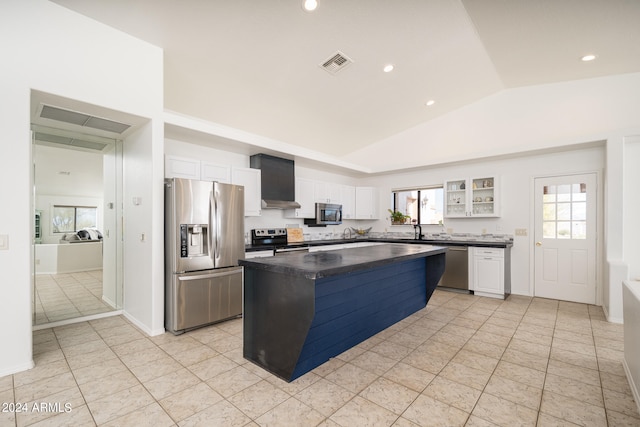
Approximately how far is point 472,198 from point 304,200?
3124 mm

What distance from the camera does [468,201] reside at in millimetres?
5531

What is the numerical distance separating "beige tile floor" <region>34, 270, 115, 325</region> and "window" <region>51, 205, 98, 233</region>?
0.90 meters

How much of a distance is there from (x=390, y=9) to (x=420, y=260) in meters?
2.98

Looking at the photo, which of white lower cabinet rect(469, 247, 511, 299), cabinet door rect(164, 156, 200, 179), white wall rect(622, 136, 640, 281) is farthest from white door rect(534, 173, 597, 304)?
cabinet door rect(164, 156, 200, 179)

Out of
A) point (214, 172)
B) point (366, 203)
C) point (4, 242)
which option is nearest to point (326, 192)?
point (366, 203)

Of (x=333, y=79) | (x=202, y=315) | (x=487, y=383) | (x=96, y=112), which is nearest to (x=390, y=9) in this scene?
(x=333, y=79)

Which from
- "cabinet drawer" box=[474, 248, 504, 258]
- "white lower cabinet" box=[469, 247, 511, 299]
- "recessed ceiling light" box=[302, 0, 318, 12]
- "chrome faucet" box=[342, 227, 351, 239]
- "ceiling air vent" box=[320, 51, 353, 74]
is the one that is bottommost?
"white lower cabinet" box=[469, 247, 511, 299]

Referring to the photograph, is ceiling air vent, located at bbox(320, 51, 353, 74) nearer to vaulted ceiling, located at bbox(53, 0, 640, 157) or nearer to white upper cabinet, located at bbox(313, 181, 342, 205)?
vaulted ceiling, located at bbox(53, 0, 640, 157)

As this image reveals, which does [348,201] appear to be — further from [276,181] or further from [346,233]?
[276,181]

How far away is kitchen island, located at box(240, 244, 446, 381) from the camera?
217 cm

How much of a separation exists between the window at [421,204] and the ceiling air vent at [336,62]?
343 centimetres

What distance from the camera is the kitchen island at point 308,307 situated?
7.12 feet

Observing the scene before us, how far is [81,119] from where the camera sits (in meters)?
3.23

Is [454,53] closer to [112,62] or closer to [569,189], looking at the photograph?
[569,189]
